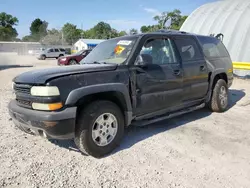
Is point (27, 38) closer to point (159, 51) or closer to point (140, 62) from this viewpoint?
point (159, 51)

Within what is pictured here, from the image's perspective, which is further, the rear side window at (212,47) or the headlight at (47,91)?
the rear side window at (212,47)

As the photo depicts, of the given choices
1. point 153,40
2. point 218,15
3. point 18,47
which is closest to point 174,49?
point 153,40

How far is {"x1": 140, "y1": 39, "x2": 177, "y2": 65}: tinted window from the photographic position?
402 centimetres

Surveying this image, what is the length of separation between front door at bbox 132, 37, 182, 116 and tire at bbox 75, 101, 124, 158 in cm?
47

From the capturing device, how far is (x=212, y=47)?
5.61m

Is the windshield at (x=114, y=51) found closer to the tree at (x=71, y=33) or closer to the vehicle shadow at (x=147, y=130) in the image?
the vehicle shadow at (x=147, y=130)

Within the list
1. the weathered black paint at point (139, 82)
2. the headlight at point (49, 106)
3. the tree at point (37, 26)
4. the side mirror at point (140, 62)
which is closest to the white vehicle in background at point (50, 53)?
the weathered black paint at point (139, 82)

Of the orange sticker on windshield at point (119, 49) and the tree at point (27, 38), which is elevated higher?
the tree at point (27, 38)

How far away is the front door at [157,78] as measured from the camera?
3.75 meters

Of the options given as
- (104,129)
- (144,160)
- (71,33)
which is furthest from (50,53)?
(71,33)

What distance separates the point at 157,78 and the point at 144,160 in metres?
1.43

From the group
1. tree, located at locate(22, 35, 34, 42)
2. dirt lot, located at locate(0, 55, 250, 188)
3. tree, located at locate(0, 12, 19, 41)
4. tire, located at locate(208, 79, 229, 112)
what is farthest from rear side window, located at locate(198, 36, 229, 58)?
tree, located at locate(22, 35, 34, 42)

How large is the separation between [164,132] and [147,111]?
695 millimetres

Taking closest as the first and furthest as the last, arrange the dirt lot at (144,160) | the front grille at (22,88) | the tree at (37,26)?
1. the dirt lot at (144,160)
2. the front grille at (22,88)
3. the tree at (37,26)
